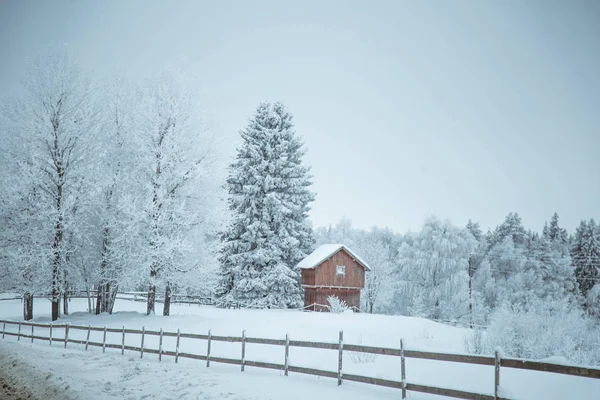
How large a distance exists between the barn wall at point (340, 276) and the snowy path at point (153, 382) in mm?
22921

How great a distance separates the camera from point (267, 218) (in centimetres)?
3753

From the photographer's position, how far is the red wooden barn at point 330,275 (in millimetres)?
36500

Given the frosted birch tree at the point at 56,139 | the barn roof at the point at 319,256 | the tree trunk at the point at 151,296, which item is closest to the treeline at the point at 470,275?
the barn roof at the point at 319,256

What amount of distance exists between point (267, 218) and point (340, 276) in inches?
347

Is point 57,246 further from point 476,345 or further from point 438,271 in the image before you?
→ point 438,271

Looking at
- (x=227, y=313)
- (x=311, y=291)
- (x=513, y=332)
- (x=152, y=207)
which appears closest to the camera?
(x=513, y=332)

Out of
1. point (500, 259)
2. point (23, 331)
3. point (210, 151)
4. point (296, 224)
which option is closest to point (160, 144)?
point (210, 151)

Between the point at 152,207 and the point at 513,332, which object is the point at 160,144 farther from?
the point at 513,332

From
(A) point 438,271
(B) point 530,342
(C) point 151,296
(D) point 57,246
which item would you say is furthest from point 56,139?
(A) point 438,271

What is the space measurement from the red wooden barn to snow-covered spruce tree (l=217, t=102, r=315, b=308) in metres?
1.25

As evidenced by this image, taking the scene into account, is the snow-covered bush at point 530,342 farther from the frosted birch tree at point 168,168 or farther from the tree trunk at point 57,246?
the tree trunk at point 57,246

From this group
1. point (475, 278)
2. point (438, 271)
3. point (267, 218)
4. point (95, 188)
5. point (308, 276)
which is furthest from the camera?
point (475, 278)

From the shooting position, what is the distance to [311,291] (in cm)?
3753

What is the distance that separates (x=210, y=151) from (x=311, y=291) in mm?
18560
